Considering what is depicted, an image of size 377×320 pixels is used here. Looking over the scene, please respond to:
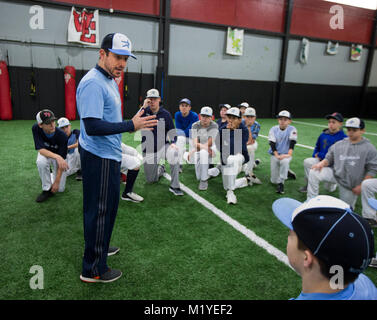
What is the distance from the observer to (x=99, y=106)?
2008 millimetres

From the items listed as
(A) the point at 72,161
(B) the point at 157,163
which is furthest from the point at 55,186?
(B) the point at 157,163

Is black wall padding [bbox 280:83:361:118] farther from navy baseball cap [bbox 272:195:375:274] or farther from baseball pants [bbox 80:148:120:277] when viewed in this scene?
navy baseball cap [bbox 272:195:375:274]

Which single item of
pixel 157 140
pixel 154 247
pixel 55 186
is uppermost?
pixel 157 140

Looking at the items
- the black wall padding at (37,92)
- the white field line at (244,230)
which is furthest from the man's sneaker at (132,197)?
the black wall padding at (37,92)

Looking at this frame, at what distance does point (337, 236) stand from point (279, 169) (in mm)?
4669

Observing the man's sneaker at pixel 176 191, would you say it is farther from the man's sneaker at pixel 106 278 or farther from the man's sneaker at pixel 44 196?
the man's sneaker at pixel 106 278

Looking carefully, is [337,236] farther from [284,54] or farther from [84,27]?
[284,54]

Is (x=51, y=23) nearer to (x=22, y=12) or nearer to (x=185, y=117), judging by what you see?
(x=22, y=12)

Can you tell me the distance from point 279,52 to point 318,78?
3.19 m

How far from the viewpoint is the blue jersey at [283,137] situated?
5.25m

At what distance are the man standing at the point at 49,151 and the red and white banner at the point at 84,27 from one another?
8.02 m

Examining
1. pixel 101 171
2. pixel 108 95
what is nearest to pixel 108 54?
pixel 108 95

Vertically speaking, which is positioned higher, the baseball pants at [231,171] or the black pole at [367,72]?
the black pole at [367,72]

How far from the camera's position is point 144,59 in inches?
488
